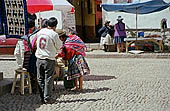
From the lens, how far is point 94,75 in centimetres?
952

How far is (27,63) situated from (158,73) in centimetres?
443

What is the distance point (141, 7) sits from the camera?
14406 millimetres

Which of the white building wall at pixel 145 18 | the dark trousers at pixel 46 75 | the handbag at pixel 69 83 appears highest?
the white building wall at pixel 145 18

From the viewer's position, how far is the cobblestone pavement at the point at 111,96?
19.5 feet

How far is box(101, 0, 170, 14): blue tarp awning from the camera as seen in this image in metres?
13.7

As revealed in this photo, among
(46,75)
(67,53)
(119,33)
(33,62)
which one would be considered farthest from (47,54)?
(119,33)

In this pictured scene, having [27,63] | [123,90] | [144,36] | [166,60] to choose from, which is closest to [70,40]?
[27,63]

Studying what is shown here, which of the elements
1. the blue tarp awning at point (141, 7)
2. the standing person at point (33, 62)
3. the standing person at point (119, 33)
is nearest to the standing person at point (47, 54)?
the standing person at point (33, 62)

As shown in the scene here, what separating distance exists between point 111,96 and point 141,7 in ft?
27.9

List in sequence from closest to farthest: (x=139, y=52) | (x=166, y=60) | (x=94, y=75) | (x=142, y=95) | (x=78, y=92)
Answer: (x=142, y=95) → (x=78, y=92) → (x=94, y=75) → (x=166, y=60) → (x=139, y=52)

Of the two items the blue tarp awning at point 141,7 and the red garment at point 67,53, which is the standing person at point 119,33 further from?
the red garment at point 67,53

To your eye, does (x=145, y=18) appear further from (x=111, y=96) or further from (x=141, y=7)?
(x=111, y=96)

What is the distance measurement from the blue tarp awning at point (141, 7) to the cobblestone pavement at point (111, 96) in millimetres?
4893

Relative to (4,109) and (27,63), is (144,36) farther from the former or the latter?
(4,109)
